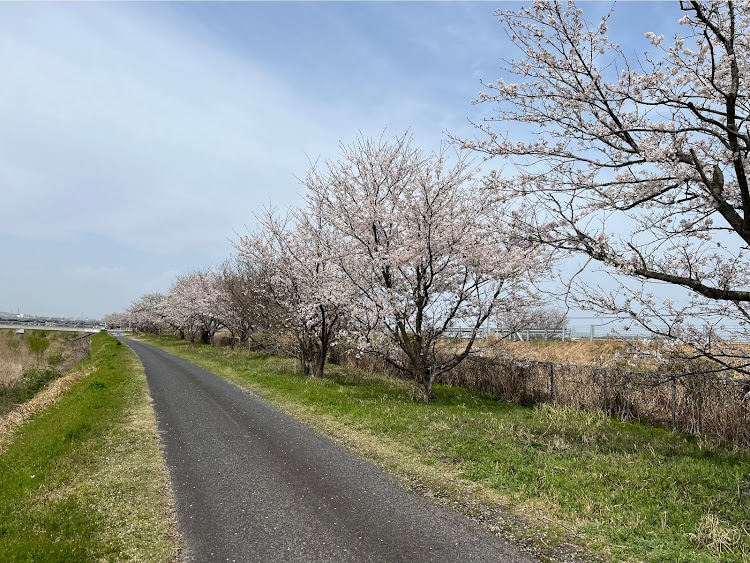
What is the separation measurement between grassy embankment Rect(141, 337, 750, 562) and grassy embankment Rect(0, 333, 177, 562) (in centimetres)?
348

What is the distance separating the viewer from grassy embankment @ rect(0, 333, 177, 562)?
15.9 feet

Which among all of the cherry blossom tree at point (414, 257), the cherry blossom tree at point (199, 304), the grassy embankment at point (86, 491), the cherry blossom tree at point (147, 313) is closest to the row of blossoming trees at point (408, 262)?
the cherry blossom tree at point (414, 257)

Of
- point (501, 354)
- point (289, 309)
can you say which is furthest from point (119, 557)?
point (289, 309)

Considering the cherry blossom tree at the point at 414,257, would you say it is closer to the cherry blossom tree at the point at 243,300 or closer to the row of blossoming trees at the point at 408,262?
the row of blossoming trees at the point at 408,262

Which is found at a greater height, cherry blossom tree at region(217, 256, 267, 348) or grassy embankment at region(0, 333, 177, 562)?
cherry blossom tree at region(217, 256, 267, 348)

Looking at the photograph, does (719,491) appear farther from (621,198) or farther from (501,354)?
(501,354)

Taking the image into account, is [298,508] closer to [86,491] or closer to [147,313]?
[86,491]

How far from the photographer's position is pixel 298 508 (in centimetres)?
587

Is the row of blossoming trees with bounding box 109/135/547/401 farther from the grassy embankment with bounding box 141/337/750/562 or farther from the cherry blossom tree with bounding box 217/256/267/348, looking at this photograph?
the cherry blossom tree with bounding box 217/256/267/348

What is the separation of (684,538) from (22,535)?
7371mm

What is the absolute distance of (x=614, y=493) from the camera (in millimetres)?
6141

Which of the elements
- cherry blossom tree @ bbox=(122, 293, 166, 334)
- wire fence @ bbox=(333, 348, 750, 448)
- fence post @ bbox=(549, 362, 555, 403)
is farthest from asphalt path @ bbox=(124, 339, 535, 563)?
cherry blossom tree @ bbox=(122, 293, 166, 334)

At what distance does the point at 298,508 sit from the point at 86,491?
3.17 m

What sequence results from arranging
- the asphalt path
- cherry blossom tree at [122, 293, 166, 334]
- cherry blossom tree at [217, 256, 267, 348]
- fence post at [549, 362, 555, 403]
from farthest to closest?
1. cherry blossom tree at [122, 293, 166, 334]
2. cherry blossom tree at [217, 256, 267, 348]
3. fence post at [549, 362, 555, 403]
4. the asphalt path
